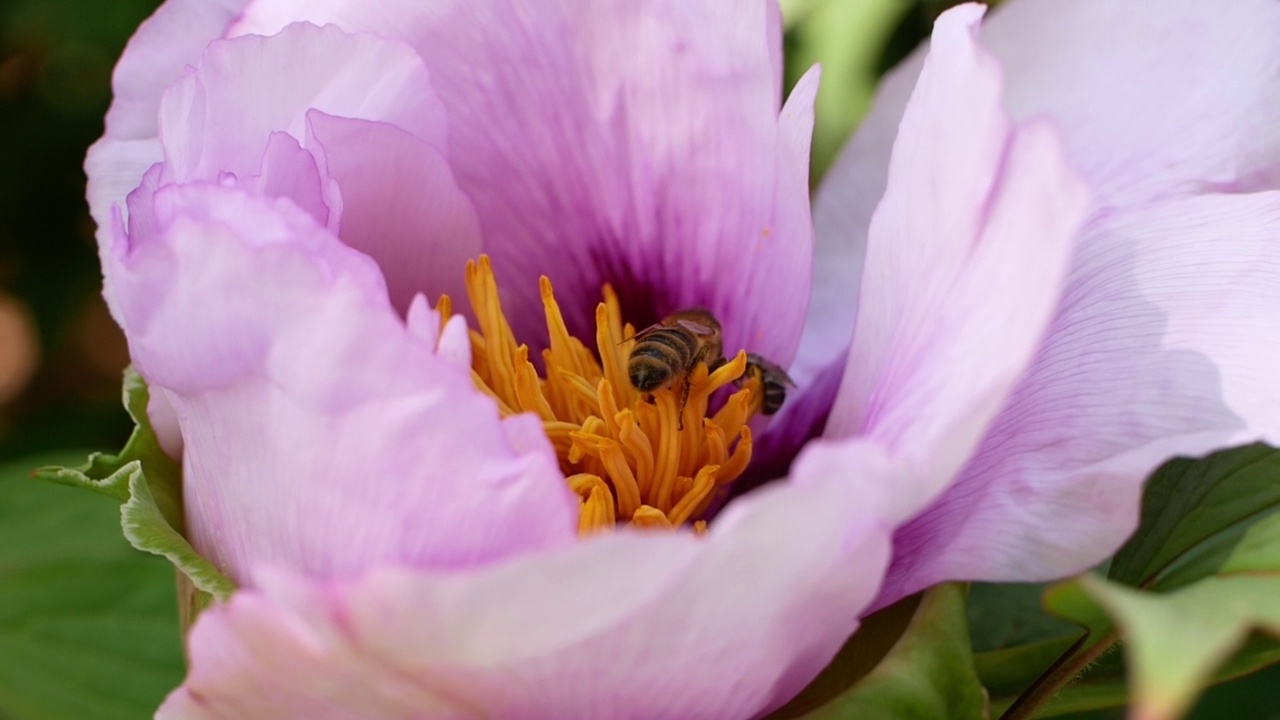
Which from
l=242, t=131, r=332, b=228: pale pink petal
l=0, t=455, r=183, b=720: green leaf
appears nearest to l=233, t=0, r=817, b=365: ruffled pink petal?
l=242, t=131, r=332, b=228: pale pink petal

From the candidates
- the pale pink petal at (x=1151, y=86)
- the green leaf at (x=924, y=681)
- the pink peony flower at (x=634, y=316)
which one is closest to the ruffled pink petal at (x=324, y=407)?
the pink peony flower at (x=634, y=316)

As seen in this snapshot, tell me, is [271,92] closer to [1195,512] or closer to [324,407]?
[324,407]

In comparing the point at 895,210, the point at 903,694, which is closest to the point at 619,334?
the point at 895,210

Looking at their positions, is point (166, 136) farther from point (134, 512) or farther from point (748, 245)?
point (748, 245)

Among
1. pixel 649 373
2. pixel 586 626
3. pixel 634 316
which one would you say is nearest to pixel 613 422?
pixel 649 373

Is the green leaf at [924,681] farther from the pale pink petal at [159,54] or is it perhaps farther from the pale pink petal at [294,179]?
the pale pink petal at [159,54]
